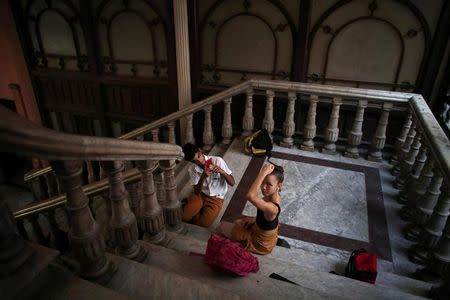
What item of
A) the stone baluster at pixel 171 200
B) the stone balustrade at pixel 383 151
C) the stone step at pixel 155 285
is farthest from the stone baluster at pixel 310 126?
the stone step at pixel 155 285

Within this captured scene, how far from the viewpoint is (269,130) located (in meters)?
4.32

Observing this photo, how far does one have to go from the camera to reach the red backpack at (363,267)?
234cm

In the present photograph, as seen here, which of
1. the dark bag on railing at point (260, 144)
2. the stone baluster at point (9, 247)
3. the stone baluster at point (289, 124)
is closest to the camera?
the stone baluster at point (9, 247)

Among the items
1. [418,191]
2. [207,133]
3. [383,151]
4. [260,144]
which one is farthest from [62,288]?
[383,151]

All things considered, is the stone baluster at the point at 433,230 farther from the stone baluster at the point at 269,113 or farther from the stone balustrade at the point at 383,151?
the stone baluster at the point at 269,113

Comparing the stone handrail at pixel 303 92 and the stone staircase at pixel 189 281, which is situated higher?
the stone handrail at pixel 303 92

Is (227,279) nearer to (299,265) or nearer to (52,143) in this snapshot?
(299,265)

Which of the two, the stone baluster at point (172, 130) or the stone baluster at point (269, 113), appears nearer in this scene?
the stone baluster at point (269, 113)

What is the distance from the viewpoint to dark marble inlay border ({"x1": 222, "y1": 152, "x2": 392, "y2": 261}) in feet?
9.54

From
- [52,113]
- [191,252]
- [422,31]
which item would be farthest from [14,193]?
[422,31]

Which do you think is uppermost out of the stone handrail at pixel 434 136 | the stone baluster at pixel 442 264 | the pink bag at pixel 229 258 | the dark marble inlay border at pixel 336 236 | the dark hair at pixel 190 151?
the stone handrail at pixel 434 136

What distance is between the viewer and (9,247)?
1.15 meters

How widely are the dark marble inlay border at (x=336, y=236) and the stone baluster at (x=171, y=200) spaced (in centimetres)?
69

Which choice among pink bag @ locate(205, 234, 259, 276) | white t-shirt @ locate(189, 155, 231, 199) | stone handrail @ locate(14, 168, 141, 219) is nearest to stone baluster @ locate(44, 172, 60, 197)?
stone handrail @ locate(14, 168, 141, 219)
